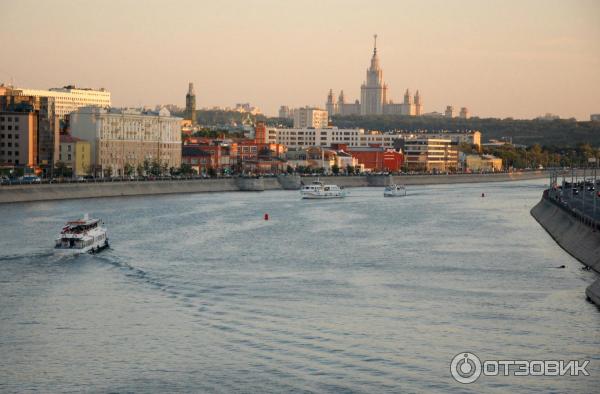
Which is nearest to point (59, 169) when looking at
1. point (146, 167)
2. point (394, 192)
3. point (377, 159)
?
point (146, 167)

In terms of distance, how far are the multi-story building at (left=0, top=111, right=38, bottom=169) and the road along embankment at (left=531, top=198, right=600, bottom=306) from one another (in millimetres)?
46211

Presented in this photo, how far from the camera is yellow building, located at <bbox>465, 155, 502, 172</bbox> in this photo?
180 m

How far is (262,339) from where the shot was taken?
25.5 metres

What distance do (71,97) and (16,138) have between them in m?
86.4

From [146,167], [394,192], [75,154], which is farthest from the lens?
[146,167]

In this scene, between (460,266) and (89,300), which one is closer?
(89,300)

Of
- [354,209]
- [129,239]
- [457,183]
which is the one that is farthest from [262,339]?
[457,183]

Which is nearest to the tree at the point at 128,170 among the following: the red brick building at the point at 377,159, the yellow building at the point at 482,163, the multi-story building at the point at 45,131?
the multi-story building at the point at 45,131

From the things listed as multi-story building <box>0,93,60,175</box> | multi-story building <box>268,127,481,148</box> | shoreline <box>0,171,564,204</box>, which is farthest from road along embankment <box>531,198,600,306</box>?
multi-story building <box>268,127,481,148</box>

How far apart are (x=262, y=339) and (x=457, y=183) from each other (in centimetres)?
11575

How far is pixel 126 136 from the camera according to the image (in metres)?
112

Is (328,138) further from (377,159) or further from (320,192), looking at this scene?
(320,192)

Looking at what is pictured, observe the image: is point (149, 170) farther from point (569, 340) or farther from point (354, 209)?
point (569, 340)

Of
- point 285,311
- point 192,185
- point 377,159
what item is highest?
point 377,159
